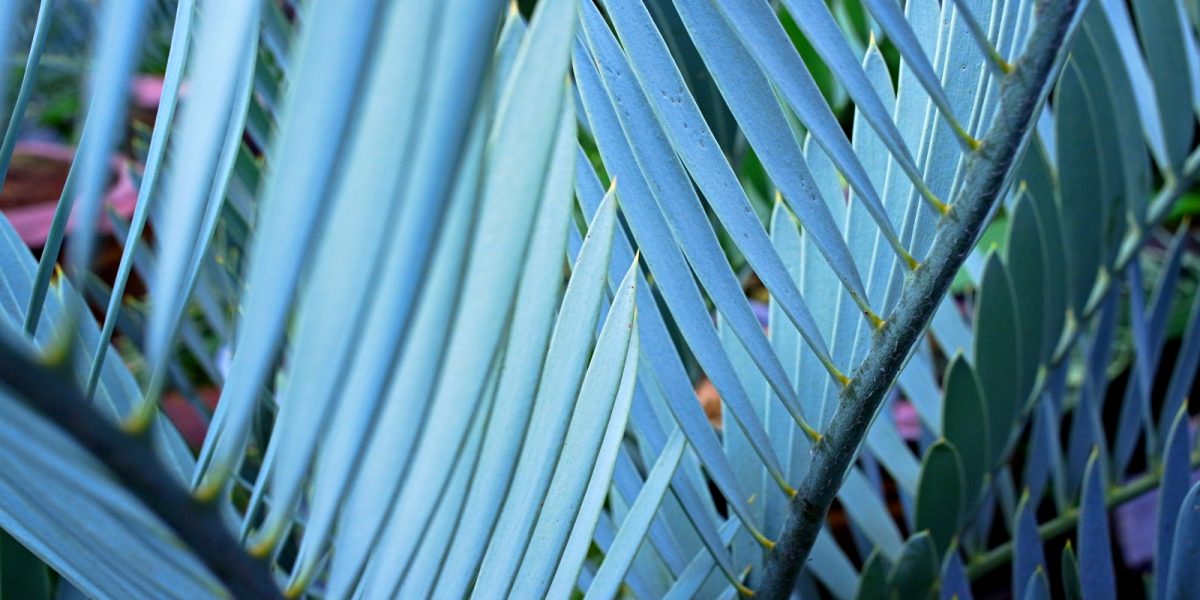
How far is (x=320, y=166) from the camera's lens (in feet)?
0.33

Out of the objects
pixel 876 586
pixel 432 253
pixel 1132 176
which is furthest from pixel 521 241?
pixel 1132 176

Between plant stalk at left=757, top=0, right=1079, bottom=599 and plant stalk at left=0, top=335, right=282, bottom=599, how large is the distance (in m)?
0.14

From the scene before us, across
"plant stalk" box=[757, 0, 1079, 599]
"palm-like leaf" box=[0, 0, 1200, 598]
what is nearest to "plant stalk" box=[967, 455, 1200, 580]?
"palm-like leaf" box=[0, 0, 1200, 598]

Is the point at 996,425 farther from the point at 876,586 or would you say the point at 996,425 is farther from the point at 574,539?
the point at 574,539

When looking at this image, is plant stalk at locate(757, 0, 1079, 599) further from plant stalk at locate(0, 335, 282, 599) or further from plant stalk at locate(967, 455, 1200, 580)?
plant stalk at locate(967, 455, 1200, 580)

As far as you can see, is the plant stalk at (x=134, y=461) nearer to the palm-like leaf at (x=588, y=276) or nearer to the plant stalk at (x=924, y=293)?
the palm-like leaf at (x=588, y=276)

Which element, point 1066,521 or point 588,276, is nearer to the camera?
point 588,276

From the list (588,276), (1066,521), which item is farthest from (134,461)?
(1066,521)

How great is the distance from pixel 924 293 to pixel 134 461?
0.16 m

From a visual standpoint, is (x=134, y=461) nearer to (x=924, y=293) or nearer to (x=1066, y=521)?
(x=924, y=293)

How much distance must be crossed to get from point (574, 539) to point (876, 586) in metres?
0.18

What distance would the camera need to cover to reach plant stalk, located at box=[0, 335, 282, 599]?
10 centimetres

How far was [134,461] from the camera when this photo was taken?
11cm

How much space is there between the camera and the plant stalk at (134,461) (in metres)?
0.10
